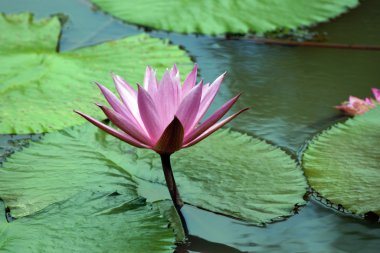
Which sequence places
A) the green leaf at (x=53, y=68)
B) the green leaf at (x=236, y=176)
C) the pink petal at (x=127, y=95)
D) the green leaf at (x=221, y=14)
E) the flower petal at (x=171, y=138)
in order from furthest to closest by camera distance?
the green leaf at (x=221, y=14) → the green leaf at (x=53, y=68) → the green leaf at (x=236, y=176) → the pink petal at (x=127, y=95) → the flower petal at (x=171, y=138)

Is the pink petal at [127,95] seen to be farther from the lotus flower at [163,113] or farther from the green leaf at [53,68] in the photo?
the green leaf at [53,68]

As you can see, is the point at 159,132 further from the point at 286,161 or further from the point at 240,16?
the point at 240,16

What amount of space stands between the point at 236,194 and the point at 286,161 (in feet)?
0.75

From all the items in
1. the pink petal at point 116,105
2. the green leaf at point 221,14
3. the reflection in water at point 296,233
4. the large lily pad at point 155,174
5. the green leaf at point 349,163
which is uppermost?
the green leaf at point 221,14

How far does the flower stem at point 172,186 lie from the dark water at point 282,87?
24 mm

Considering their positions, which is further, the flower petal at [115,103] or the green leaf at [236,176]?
the green leaf at [236,176]

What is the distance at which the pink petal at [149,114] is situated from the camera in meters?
1.25

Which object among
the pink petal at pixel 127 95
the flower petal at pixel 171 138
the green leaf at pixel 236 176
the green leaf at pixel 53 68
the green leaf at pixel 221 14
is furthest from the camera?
the green leaf at pixel 221 14

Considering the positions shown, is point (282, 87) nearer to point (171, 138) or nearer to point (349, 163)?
point (349, 163)

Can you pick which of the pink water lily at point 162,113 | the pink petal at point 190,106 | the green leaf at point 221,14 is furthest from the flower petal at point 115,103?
the green leaf at point 221,14

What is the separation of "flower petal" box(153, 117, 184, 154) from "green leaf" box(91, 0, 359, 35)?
1320 mm

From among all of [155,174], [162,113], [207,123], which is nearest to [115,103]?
[162,113]

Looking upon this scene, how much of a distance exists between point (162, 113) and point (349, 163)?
2.11ft

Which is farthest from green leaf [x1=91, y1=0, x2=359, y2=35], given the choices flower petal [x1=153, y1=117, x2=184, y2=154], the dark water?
flower petal [x1=153, y1=117, x2=184, y2=154]
